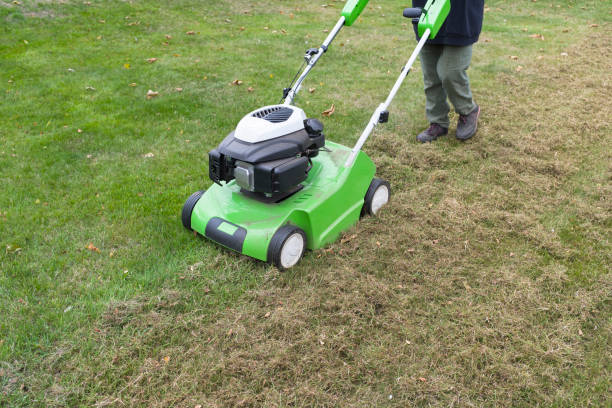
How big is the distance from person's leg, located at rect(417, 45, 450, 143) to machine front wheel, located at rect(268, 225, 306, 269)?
77.5 inches

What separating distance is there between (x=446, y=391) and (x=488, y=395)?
167 mm

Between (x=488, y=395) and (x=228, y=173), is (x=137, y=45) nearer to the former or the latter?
(x=228, y=173)

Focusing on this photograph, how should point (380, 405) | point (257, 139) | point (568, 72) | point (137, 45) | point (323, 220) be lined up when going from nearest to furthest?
point (380, 405), point (257, 139), point (323, 220), point (568, 72), point (137, 45)

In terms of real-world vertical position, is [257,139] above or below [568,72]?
above

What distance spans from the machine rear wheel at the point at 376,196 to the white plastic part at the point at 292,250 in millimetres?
615

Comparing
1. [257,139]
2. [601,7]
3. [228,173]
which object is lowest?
[601,7]

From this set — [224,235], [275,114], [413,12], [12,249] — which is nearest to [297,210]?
[224,235]

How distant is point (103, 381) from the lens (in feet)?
6.78

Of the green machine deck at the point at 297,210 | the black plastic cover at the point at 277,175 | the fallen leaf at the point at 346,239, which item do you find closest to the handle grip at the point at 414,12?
the green machine deck at the point at 297,210

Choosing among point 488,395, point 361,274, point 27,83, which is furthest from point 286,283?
point 27,83

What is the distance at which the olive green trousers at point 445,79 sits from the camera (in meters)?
3.75

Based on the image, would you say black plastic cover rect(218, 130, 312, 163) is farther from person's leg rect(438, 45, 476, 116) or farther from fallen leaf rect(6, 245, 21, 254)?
person's leg rect(438, 45, 476, 116)

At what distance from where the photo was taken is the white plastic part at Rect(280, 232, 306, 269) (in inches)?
102

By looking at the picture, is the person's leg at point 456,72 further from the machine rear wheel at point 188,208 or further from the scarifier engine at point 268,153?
the machine rear wheel at point 188,208
